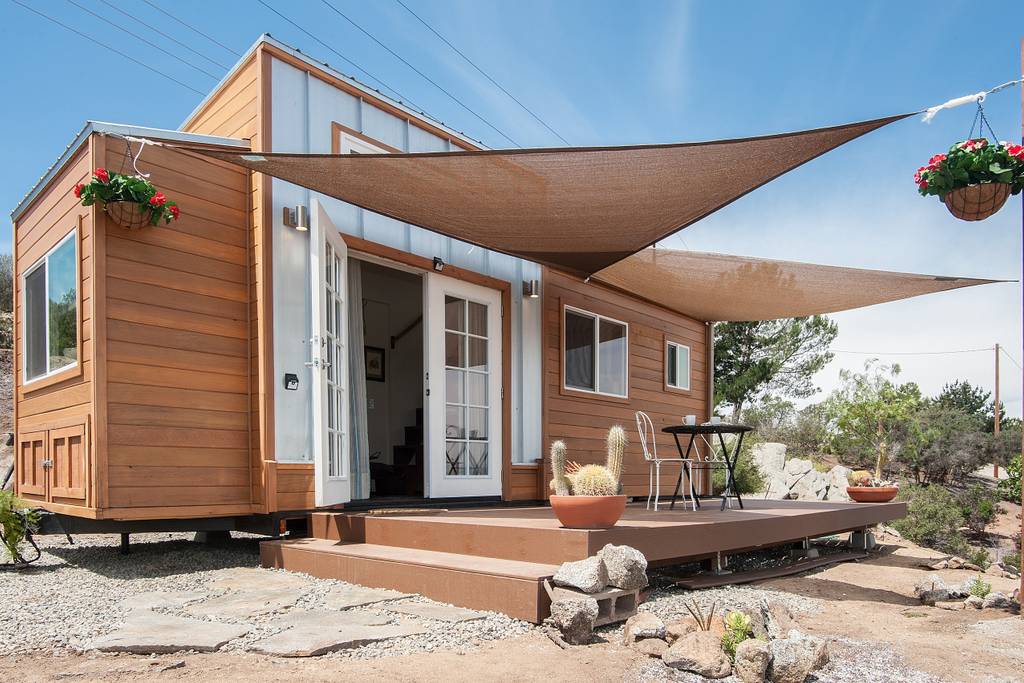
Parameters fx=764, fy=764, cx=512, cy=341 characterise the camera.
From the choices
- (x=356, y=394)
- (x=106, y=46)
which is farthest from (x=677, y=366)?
(x=106, y=46)

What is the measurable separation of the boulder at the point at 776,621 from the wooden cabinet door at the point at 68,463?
3632 millimetres

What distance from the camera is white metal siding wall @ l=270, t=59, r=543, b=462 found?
15.9 feet

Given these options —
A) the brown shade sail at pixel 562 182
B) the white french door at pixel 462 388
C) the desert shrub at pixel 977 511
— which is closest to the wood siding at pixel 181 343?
the brown shade sail at pixel 562 182

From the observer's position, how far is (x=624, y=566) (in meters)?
3.32

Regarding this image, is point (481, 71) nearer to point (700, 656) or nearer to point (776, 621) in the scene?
point (776, 621)

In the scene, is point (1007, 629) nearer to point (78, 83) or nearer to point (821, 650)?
point (821, 650)

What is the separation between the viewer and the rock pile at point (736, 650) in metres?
2.58

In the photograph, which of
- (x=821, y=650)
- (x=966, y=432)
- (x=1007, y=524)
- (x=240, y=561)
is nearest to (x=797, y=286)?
(x=821, y=650)

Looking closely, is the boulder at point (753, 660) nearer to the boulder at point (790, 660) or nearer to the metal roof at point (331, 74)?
the boulder at point (790, 660)

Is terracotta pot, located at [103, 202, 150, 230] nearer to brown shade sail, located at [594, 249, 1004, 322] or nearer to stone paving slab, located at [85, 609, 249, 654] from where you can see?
stone paving slab, located at [85, 609, 249, 654]

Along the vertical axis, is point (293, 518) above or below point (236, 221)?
below

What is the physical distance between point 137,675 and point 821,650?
7.74 feet

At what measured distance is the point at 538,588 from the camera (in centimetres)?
318

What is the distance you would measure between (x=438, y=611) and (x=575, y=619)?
0.68m
